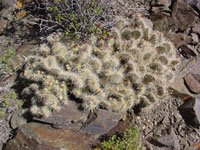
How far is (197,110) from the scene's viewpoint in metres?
3.70

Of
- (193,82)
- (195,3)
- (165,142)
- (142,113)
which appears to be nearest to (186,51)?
(193,82)

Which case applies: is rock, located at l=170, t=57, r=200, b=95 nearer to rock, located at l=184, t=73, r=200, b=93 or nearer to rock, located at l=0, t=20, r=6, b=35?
rock, located at l=184, t=73, r=200, b=93

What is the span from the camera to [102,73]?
10.2 ft

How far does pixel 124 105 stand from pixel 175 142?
4.64 ft

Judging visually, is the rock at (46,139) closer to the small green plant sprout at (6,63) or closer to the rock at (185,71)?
the small green plant sprout at (6,63)

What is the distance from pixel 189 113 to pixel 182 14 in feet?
7.57

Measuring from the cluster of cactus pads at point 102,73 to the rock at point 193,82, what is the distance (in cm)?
68

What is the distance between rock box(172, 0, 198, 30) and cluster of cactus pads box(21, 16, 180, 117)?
1.12m

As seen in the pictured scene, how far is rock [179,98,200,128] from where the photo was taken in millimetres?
3698

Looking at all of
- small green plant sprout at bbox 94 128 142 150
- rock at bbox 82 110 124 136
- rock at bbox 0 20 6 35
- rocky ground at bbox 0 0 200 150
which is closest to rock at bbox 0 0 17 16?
rocky ground at bbox 0 0 200 150

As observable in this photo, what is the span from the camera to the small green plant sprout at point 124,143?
3.12 m

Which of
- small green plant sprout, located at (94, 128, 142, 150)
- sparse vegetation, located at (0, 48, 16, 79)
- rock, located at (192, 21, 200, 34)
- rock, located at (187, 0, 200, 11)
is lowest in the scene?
small green plant sprout, located at (94, 128, 142, 150)

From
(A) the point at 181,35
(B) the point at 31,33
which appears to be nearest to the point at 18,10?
(B) the point at 31,33

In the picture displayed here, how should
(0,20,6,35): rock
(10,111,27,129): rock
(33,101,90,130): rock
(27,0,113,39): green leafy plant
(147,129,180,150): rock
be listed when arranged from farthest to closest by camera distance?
(0,20,6,35): rock, (27,0,113,39): green leafy plant, (147,129,180,150): rock, (10,111,27,129): rock, (33,101,90,130): rock
